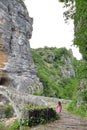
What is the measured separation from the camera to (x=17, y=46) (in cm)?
5825

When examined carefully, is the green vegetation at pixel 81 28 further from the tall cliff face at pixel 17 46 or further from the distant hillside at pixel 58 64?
the distant hillside at pixel 58 64

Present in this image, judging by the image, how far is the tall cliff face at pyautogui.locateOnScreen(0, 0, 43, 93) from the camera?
179 ft

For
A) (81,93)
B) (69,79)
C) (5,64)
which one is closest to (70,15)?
(81,93)

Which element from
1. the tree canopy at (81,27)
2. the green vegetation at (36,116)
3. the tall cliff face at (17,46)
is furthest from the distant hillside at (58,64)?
the tree canopy at (81,27)

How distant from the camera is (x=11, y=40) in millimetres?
57781

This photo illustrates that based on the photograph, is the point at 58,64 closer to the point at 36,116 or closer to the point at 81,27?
the point at 36,116

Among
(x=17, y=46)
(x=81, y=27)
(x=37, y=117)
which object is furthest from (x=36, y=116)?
(x=17, y=46)

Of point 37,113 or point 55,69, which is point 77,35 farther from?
point 55,69

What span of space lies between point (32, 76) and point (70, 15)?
1588 inches

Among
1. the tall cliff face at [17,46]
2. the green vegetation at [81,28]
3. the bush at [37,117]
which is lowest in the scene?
the bush at [37,117]

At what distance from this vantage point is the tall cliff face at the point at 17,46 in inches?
2148

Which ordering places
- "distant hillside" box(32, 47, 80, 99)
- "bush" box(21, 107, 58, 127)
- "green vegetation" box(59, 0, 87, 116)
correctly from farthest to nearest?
"distant hillside" box(32, 47, 80, 99), "bush" box(21, 107, 58, 127), "green vegetation" box(59, 0, 87, 116)

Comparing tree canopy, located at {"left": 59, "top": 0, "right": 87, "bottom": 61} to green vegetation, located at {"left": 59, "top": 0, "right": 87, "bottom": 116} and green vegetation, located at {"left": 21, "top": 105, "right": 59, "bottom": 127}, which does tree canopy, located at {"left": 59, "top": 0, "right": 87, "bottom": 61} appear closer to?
green vegetation, located at {"left": 59, "top": 0, "right": 87, "bottom": 116}

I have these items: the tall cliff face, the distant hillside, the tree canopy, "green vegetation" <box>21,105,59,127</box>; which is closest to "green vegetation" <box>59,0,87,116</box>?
the tree canopy
